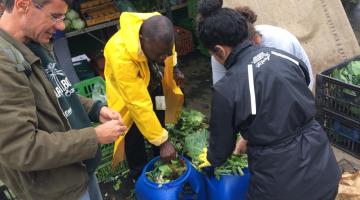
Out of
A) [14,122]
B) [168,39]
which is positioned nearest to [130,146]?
[168,39]

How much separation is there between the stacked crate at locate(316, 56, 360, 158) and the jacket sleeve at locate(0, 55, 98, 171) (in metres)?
2.69

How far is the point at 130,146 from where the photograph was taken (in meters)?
3.43

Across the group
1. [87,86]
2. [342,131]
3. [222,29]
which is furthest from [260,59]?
[87,86]

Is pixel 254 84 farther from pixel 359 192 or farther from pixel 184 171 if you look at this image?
pixel 359 192

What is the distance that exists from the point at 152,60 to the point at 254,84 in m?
1.20

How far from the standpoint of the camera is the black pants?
11.0 feet

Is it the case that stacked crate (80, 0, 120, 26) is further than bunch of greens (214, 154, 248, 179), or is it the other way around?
stacked crate (80, 0, 120, 26)

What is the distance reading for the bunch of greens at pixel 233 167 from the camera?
2.67m

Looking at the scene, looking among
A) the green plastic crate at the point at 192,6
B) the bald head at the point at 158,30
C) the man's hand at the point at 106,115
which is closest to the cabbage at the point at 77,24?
the green plastic crate at the point at 192,6

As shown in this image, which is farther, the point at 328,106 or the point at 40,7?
the point at 328,106

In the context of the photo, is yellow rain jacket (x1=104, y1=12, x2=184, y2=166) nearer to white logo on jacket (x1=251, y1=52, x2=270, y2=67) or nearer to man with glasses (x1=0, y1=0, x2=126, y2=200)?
man with glasses (x1=0, y1=0, x2=126, y2=200)

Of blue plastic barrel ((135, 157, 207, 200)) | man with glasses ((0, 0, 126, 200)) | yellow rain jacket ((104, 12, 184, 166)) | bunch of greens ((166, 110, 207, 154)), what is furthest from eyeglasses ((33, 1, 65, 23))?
bunch of greens ((166, 110, 207, 154))

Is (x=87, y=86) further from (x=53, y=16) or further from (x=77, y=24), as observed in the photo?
(x=53, y=16)

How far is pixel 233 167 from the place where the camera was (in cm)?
271
